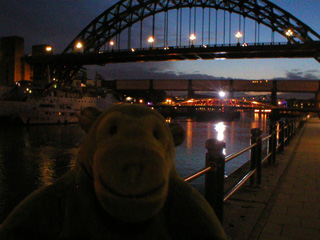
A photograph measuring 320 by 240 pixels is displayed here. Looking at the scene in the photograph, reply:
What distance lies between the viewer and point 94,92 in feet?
159

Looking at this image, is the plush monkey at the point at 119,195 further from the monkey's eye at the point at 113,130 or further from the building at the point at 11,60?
the building at the point at 11,60

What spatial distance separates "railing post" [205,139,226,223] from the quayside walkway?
0.47 metres

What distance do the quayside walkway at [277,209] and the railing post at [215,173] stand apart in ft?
1.55

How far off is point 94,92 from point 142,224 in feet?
160

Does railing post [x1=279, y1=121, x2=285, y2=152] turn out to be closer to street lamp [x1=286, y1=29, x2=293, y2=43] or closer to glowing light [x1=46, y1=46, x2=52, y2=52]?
street lamp [x1=286, y1=29, x2=293, y2=43]

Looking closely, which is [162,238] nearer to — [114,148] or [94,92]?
[114,148]

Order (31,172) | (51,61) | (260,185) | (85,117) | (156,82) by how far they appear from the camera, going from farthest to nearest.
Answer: (156,82)
(51,61)
(31,172)
(260,185)
(85,117)

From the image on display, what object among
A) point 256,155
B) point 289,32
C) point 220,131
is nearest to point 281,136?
point 256,155

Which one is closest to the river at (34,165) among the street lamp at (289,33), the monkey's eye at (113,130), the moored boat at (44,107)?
the monkey's eye at (113,130)

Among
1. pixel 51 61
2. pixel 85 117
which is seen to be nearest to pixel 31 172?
pixel 85 117

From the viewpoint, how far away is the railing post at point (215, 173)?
8.83ft

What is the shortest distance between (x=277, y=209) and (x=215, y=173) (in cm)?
159

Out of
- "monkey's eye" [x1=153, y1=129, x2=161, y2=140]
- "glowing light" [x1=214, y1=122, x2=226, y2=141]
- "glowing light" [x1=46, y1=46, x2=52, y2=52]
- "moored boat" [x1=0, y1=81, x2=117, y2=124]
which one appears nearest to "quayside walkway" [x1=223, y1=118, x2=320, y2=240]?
"monkey's eye" [x1=153, y1=129, x2=161, y2=140]

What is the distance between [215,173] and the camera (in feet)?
8.99
